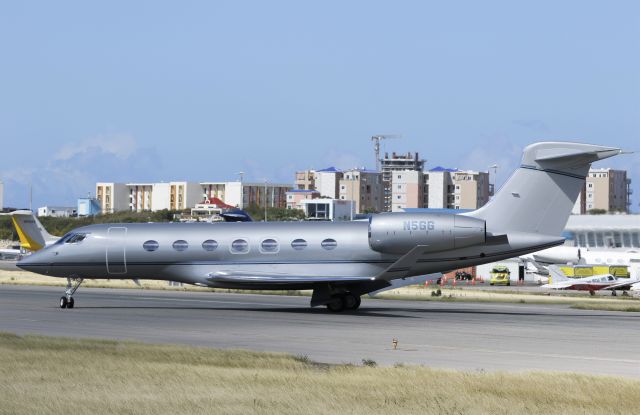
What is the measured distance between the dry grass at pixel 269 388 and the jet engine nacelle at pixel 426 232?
14569mm

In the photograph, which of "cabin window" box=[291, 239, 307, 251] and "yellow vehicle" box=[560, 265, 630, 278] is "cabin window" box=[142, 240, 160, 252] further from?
"yellow vehicle" box=[560, 265, 630, 278]

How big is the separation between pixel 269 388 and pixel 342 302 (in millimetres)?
20349

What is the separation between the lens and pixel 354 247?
34.7 m

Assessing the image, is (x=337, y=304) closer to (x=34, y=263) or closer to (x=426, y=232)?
(x=426, y=232)

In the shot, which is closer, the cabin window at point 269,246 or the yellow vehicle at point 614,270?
the cabin window at point 269,246

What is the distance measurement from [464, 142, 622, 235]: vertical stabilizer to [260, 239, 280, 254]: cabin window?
7.04m

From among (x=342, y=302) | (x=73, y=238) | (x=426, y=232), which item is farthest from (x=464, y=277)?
(x=426, y=232)

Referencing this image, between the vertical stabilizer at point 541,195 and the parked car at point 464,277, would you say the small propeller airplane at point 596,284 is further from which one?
the parked car at point 464,277

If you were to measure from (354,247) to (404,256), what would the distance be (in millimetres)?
2108

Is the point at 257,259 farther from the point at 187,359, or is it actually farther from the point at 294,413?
the point at 294,413

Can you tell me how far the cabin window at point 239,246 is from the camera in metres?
35.7

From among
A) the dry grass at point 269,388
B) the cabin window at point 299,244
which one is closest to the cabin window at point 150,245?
the cabin window at point 299,244

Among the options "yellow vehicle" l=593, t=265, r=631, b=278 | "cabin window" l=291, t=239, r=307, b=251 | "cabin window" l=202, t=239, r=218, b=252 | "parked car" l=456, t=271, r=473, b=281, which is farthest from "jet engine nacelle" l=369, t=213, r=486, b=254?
"parked car" l=456, t=271, r=473, b=281

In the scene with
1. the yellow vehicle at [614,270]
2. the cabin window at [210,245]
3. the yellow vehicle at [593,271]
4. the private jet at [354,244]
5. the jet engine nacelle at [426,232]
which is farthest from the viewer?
the yellow vehicle at [614,270]
